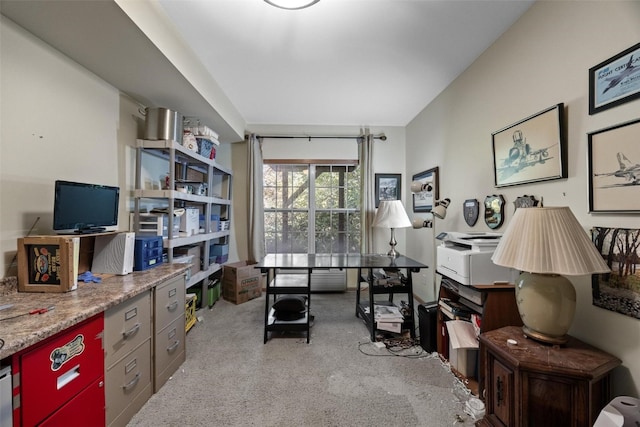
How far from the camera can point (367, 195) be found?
3.99 meters

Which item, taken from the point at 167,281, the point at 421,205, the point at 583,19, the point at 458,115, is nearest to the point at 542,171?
the point at 583,19

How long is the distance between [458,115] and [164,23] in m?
2.75

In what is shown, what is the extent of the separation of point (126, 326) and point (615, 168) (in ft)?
9.12

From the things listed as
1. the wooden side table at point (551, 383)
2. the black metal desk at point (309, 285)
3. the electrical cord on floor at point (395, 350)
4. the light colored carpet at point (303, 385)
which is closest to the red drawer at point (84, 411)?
the light colored carpet at point (303, 385)

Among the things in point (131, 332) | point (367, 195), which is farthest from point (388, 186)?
point (131, 332)

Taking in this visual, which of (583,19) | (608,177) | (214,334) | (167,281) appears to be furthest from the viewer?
(214,334)

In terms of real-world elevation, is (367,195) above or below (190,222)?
above

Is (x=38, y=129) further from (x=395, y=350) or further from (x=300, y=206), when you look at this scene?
(x=395, y=350)

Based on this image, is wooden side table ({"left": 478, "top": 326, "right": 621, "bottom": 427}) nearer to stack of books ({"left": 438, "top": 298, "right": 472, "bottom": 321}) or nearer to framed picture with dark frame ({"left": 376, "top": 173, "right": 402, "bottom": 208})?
stack of books ({"left": 438, "top": 298, "right": 472, "bottom": 321})

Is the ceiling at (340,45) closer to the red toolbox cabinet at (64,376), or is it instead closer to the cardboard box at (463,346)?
the red toolbox cabinet at (64,376)

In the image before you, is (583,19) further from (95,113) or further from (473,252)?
(95,113)

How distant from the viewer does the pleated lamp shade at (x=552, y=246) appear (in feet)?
3.78

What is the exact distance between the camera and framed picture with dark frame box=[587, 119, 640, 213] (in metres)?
1.18

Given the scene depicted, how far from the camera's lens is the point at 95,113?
2080 millimetres
